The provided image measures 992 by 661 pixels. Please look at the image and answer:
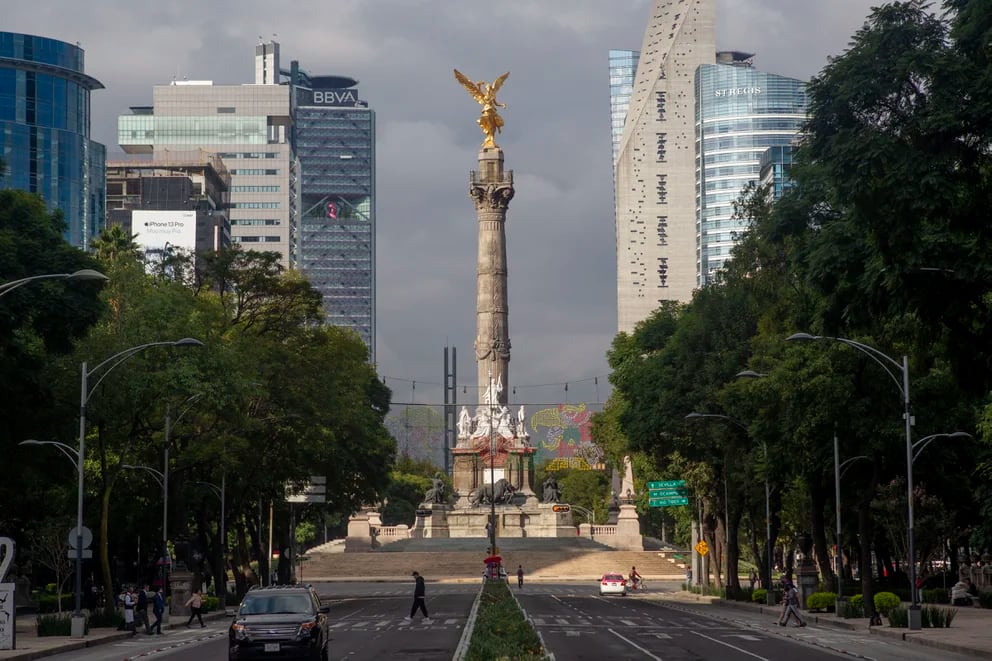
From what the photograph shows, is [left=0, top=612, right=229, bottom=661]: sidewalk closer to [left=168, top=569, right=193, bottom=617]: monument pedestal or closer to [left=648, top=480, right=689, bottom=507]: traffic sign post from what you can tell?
[left=168, top=569, right=193, bottom=617]: monument pedestal

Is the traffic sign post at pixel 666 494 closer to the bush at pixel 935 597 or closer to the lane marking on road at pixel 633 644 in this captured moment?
the bush at pixel 935 597

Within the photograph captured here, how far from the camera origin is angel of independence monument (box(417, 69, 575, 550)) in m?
112

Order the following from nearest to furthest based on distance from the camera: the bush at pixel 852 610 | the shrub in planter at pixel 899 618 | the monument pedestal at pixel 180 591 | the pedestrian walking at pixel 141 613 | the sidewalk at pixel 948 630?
1. the sidewalk at pixel 948 630
2. the shrub in planter at pixel 899 618
3. the pedestrian walking at pixel 141 613
4. the bush at pixel 852 610
5. the monument pedestal at pixel 180 591

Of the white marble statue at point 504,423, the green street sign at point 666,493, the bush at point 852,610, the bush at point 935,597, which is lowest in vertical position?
the bush at point 935,597

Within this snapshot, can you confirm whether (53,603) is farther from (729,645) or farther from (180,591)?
(729,645)

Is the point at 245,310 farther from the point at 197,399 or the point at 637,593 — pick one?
the point at 637,593

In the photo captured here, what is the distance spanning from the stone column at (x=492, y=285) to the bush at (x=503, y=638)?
77.0 m

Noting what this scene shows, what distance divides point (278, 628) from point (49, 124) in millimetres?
132023

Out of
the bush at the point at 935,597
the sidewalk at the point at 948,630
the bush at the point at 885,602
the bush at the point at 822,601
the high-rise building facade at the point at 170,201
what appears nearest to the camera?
the sidewalk at the point at 948,630

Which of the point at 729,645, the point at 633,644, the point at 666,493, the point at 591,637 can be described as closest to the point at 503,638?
the point at 633,644

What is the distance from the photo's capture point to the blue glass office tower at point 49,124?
479 ft

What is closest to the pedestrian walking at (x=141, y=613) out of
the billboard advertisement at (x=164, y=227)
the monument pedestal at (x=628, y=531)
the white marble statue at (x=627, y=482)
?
the monument pedestal at (x=628, y=531)

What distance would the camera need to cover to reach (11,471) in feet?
152

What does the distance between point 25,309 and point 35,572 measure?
44.3 meters
